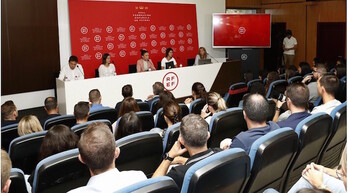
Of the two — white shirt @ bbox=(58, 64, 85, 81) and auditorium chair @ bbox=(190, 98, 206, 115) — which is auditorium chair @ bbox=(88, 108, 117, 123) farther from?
white shirt @ bbox=(58, 64, 85, 81)

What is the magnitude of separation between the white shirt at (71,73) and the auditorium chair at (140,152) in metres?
5.19

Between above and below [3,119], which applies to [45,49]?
above

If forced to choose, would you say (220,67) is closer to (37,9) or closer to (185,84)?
(185,84)

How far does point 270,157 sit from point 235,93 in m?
3.89

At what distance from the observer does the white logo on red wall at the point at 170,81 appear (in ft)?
27.2

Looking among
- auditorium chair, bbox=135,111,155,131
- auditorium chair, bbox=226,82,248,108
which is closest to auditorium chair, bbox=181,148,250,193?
auditorium chair, bbox=135,111,155,131

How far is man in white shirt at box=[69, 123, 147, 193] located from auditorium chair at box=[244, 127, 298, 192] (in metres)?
0.71

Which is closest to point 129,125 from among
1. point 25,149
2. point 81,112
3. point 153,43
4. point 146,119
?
point 146,119

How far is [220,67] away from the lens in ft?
31.1

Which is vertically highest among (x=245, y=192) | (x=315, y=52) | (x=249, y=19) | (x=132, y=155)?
(x=249, y=19)

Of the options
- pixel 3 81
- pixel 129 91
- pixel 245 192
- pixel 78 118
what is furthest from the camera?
pixel 3 81

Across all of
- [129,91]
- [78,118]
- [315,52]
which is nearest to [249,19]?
[315,52]

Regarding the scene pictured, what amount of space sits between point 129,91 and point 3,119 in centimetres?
184

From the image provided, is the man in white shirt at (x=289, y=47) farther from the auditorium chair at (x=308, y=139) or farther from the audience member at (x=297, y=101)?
the auditorium chair at (x=308, y=139)
